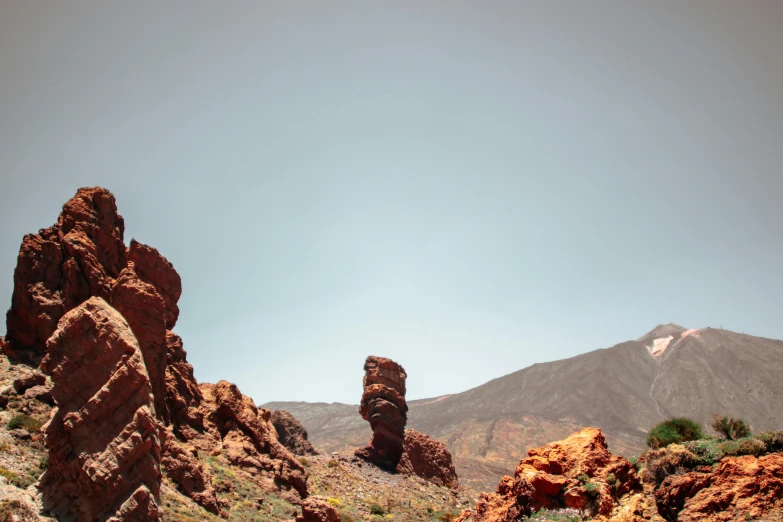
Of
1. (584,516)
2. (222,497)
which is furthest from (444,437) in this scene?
(584,516)

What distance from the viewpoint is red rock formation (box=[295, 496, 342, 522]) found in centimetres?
1797

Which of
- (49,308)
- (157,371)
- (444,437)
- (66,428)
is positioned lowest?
(444,437)

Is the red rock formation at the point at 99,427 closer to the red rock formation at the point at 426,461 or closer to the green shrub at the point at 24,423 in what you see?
the green shrub at the point at 24,423

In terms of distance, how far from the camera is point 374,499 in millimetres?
32406

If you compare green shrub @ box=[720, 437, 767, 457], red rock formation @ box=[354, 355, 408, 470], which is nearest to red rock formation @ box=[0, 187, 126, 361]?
green shrub @ box=[720, 437, 767, 457]

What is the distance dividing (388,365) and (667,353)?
Answer: 121784mm

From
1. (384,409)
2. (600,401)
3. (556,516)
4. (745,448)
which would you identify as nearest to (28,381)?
(556,516)

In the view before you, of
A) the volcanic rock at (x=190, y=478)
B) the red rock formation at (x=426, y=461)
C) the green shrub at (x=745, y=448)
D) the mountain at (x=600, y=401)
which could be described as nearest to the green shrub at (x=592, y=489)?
the green shrub at (x=745, y=448)

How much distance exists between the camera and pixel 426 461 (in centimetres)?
4438

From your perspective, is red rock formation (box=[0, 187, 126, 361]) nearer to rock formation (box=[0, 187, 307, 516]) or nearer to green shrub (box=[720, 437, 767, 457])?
rock formation (box=[0, 187, 307, 516])

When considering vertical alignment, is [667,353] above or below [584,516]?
above

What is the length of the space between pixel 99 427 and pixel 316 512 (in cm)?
874

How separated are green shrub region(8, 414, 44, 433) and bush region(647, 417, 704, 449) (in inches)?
978

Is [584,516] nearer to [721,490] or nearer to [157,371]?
[721,490]
